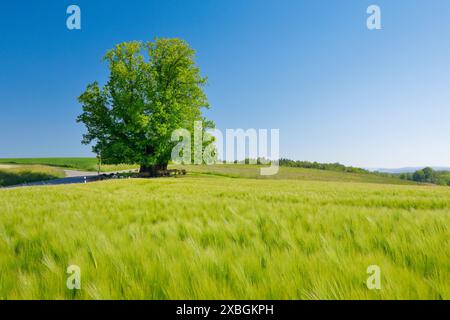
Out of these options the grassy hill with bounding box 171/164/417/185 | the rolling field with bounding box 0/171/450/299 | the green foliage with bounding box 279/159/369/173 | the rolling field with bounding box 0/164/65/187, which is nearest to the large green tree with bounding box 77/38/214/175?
the rolling field with bounding box 0/164/65/187

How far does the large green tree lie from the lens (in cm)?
2998

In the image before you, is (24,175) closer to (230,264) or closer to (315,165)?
(230,264)

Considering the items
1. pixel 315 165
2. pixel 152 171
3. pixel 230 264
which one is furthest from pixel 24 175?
pixel 315 165

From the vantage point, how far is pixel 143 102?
30.5 m

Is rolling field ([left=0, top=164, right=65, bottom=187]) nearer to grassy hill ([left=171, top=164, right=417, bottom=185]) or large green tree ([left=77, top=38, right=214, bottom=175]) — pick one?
large green tree ([left=77, top=38, right=214, bottom=175])

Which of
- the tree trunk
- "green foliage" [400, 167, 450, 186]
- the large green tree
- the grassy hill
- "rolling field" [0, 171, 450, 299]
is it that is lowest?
"green foliage" [400, 167, 450, 186]

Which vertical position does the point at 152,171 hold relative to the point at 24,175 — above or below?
above

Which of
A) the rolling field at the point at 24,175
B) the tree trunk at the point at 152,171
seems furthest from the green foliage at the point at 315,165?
the rolling field at the point at 24,175

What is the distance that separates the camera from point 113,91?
1229 inches

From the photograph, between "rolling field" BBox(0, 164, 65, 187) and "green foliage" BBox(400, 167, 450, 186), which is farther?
"green foliage" BBox(400, 167, 450, 186)

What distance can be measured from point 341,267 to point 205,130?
34865 millimetres

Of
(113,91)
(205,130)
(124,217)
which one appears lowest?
(124,217)
